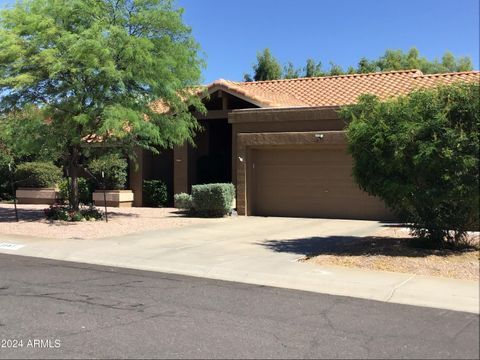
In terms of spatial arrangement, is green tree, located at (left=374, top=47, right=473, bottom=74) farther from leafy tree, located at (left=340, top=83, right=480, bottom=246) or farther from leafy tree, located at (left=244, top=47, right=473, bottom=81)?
leafy tree, located at (left=340, top=83, right=480, bottom=246)

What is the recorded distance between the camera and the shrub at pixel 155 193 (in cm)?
2327

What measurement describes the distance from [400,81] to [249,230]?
11059 millimetres

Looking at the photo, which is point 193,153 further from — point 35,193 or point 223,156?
point 35,193

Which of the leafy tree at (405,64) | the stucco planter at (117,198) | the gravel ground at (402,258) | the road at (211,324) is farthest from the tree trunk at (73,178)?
the leafy tree at (405,64)

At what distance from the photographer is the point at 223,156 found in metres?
24.9

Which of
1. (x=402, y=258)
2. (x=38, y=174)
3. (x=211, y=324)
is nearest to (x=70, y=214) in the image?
(x=38, y=174)

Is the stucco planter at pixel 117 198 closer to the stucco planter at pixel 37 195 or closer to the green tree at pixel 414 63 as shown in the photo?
the stucco planter at pixel 37 195

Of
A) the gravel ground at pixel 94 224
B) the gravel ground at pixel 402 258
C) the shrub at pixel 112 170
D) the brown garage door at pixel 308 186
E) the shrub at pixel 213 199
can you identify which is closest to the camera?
the gravel ground at pixel 402 258

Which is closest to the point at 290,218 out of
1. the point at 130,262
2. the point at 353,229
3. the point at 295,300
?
the point at 353,229

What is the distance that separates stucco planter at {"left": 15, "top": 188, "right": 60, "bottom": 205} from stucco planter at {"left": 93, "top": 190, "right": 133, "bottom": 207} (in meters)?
2.10

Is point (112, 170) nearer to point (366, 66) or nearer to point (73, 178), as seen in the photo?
point (73, 178)

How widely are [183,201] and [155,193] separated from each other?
304cm

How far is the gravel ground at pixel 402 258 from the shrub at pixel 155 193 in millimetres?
12463

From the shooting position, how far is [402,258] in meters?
9.76
